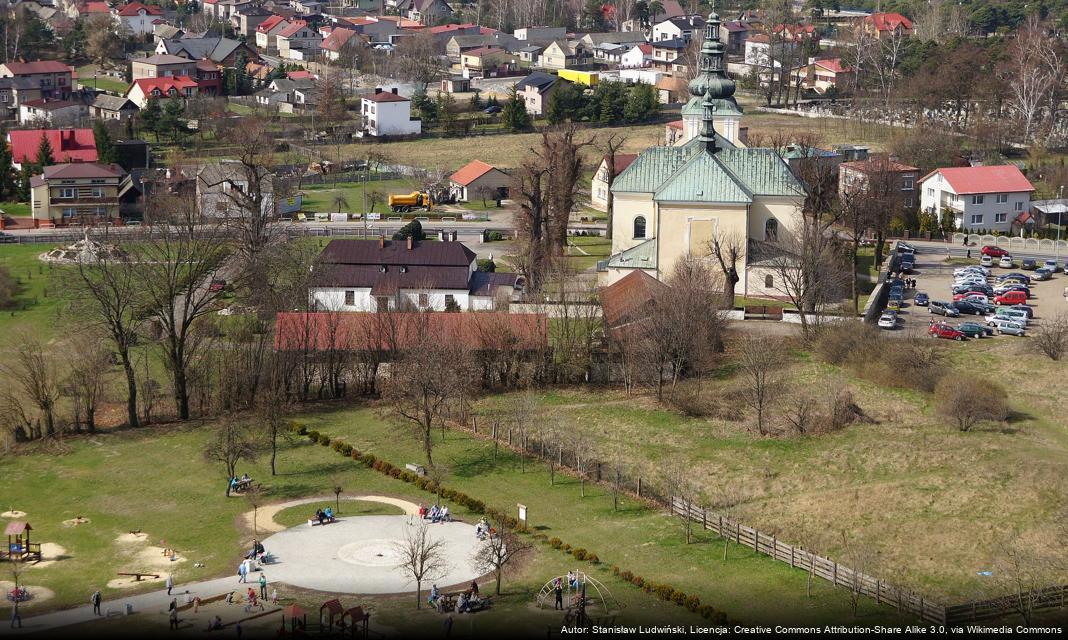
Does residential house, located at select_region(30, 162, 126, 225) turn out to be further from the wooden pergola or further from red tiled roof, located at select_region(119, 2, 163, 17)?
red tiled roof, located at select_region(119, 2, 163, 17)

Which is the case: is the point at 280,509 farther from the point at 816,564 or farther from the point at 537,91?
the point at 537,91

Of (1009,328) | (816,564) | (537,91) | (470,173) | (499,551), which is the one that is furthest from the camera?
(537,91)

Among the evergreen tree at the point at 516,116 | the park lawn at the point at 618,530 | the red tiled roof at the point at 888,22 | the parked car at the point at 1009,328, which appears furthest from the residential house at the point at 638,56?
the park lawn at the point at 618,530

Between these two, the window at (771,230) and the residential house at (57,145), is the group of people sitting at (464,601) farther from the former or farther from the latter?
the residential house at (57,145)

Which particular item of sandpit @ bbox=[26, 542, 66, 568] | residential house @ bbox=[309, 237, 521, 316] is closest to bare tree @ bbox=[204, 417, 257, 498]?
sandpit @ bbox=[26, 542, 66, 568]

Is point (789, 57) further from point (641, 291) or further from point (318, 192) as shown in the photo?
point (641, 291)

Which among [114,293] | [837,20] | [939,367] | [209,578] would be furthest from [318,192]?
[837,20]

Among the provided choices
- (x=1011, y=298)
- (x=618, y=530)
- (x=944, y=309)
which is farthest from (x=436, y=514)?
(x=1011, y=298)

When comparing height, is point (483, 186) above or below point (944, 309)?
above
